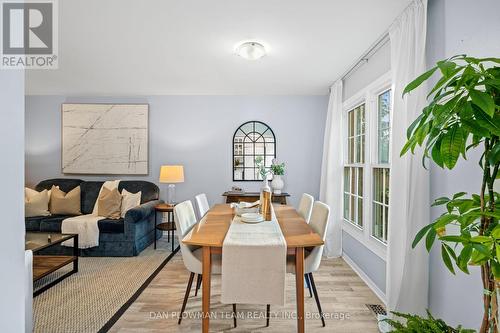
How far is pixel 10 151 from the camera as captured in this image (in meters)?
0.62

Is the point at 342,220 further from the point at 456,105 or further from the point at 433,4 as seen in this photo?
the point at 456,105

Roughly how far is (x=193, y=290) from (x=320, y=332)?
131cm

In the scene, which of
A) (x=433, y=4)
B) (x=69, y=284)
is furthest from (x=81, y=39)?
(x=433, y=4)

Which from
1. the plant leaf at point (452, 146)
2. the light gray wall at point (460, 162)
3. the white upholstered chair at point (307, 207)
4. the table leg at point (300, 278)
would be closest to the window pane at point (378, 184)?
the white upholstered chair at point (307, 207)

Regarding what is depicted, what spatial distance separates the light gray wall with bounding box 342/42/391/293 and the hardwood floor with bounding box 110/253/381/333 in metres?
0.18

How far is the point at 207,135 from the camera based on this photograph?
15.9ft

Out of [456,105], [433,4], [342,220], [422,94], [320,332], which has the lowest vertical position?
[320,332]

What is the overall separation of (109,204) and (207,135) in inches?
74.1

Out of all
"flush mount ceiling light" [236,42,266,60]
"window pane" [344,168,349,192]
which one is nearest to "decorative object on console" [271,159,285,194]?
"window pane" [344,168,349,192]

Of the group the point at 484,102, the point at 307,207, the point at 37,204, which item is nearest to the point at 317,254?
the point at 307,207

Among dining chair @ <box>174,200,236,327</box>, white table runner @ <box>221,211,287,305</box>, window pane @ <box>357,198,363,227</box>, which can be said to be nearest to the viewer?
white table runner @ <box>221,211,287,305</box>

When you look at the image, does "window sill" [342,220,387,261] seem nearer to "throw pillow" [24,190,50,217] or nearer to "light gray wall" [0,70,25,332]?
"light gray wall" [0,70,25,332]

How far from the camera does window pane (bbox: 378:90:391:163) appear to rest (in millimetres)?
2844

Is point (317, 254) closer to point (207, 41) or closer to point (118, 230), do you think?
point (207, 41)
